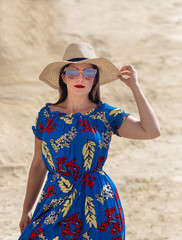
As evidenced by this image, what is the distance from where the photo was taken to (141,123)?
100 inches

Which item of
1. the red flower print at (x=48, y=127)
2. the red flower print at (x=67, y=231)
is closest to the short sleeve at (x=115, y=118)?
the red flower print at (x=48, y=127)

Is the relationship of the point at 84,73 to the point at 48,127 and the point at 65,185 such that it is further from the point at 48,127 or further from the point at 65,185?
the point at 65,185

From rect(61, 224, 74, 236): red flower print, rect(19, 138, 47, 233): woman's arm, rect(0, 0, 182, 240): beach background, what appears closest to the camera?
rect(61, 224, 74, 236): red flower print

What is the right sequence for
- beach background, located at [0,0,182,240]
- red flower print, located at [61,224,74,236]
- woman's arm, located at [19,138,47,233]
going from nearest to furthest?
red flower print, located at [61,224,74,236], woman's arm, located at [19,138,47,233], beach background, located at [0,0,182,240]

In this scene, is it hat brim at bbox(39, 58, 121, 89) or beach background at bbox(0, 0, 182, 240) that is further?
beach background at bbox(0, 0, 182, 240)

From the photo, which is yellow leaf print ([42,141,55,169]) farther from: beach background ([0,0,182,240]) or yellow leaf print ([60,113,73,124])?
beach background ([0,0,182,240])

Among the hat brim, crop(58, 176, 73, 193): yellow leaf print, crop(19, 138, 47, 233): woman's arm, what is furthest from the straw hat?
crop(58, 176, 73, 193): yellow leaf print

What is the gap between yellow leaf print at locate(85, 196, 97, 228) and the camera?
249 centimetres

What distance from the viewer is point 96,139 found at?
2.53 m

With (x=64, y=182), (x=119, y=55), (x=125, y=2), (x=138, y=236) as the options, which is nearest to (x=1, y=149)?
(x=138, y=236)

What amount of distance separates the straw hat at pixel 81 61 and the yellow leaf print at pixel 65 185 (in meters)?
0.60

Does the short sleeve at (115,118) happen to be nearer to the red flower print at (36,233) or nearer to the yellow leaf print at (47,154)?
the yellow leaf print at (47,154)

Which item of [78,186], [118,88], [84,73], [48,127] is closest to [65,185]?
[78,186]

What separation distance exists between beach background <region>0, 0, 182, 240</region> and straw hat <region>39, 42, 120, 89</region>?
114 inches
